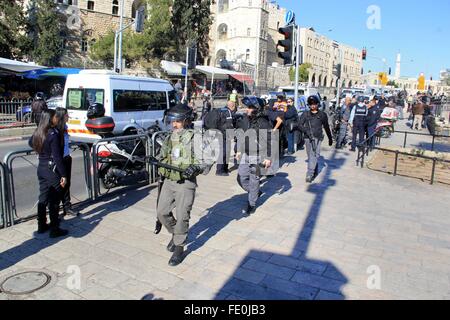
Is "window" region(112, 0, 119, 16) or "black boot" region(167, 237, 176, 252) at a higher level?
"window" region(112, 0, 119, 16)

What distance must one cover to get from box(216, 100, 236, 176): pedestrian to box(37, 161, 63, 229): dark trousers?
4.52 m

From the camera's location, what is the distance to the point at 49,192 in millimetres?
5105

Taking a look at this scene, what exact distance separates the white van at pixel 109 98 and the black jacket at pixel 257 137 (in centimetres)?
593

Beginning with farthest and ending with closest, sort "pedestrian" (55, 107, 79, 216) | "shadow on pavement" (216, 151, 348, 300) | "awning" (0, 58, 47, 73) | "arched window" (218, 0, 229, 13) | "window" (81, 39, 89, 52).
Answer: "arched window" (218, 0, 229, 13) < "window" (81, 39, 89, 52) < "awning" (0, 58, 47, 73) < "pedestrian" (55, 107, 79, 216) < "shadow on pavement" (216, 151, 348, 300)

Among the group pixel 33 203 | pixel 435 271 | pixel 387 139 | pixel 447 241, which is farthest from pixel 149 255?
pixel 387 139

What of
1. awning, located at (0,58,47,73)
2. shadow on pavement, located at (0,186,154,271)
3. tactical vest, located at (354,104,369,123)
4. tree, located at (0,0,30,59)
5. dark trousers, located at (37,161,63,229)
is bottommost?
shadow on pavement, located at (0,186,154,271)

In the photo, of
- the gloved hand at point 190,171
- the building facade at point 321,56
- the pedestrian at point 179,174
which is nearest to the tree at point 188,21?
the building facade at point 321,56

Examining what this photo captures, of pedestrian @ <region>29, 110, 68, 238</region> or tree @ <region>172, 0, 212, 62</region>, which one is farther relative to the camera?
tree @ <region>172, 0, 212, 62</region>

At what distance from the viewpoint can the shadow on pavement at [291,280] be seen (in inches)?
156

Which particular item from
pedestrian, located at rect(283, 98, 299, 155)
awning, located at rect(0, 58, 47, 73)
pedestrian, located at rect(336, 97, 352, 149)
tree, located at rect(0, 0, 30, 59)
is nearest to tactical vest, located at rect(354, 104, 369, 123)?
pedestrian, located at rect(336, 97, 352, 149)

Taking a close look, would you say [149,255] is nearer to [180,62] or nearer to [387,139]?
[387,139]

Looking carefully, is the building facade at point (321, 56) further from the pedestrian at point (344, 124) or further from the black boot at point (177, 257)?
the black boot at point (177, 257)

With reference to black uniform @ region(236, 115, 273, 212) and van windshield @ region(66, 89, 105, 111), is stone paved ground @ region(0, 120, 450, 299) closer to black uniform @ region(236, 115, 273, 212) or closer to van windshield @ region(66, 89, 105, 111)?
black uniform @ region(236, 115, 273, 212)

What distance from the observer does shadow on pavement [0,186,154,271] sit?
15.1ft
